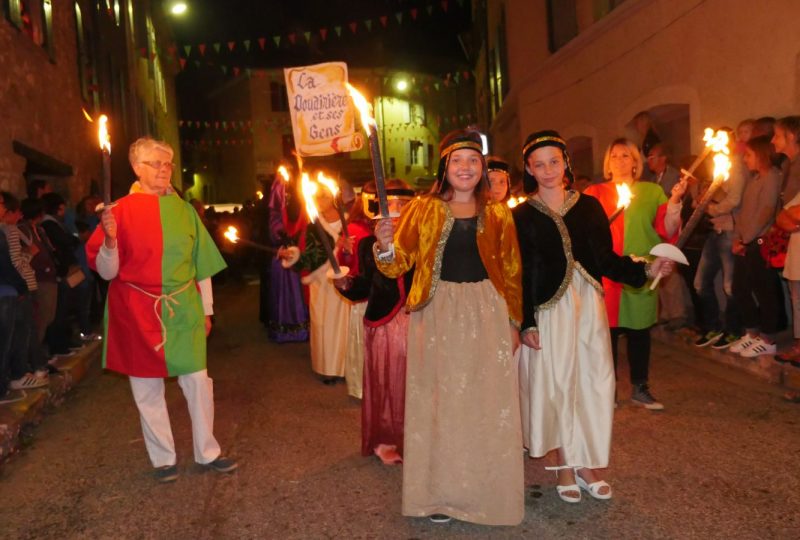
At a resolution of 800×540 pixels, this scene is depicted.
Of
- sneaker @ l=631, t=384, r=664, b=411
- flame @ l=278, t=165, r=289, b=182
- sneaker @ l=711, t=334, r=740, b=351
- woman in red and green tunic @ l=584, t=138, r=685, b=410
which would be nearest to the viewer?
woman in red and green tunic @ l=584, t=138, r=685, b=410

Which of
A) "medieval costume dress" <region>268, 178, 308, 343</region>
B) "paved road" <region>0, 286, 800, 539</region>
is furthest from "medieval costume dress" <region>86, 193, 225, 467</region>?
"medieval costume dress" <region>268, 178, 308, 343</region>

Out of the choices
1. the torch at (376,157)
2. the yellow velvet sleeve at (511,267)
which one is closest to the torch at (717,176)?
the yellow velvet sleeve at (511,267)

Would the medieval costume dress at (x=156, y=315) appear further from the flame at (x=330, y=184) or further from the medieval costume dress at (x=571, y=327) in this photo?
the medieval costume dress at (x=571, y=327)

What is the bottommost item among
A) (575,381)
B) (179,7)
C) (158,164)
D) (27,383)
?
(27,383)

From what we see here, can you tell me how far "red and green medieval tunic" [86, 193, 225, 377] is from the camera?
13.8 ft

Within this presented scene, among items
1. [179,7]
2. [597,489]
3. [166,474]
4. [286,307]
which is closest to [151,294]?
[166,474]

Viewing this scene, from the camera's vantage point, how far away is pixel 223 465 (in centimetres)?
443

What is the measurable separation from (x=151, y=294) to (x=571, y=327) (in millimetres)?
2362

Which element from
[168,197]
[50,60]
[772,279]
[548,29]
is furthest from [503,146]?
[168,197]

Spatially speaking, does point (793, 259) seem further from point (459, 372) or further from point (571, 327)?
point (459, 372)

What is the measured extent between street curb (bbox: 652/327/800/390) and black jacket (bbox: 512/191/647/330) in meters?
2.74

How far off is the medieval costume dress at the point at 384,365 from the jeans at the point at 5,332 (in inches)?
120

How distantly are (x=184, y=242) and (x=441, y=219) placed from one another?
1649 mm

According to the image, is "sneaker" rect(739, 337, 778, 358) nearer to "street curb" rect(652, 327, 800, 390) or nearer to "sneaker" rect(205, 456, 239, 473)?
"street curb" rect(652, 327, 800, 390)
